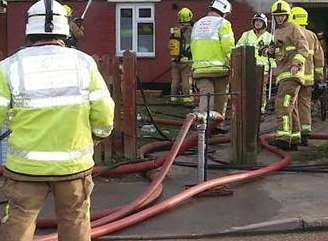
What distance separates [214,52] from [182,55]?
18.8 ft

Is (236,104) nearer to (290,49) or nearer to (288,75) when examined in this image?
(288,75)

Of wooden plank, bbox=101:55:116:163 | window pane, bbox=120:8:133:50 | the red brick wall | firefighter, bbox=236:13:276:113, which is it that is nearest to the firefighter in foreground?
wooden plank, bbox=101:55:116:163

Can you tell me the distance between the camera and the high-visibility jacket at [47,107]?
3963 mm

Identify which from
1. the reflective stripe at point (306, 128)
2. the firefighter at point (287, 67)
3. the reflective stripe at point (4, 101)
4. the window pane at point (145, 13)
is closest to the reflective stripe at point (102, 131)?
the reflective stripe at point (4, 101)

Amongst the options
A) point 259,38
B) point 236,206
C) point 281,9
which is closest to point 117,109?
point 236,206

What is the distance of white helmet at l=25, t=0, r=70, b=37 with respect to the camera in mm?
3990

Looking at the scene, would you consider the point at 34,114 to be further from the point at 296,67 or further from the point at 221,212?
the point at 296,67

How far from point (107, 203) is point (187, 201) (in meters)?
0.77

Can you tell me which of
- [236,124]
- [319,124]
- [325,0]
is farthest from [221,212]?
[325,0]

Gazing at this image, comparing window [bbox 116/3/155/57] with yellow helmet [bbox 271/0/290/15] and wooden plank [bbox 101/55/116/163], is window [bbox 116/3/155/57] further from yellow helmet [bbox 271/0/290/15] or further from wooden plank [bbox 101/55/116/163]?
wooden plank [bbox 101/55/116/163]

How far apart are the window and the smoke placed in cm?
263

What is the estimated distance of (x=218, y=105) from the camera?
10195mm

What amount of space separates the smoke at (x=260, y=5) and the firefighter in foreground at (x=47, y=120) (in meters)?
13.8

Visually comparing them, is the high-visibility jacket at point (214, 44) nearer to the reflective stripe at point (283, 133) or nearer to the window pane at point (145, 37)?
the reflective stripe at point (283, 133)
